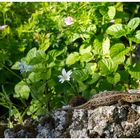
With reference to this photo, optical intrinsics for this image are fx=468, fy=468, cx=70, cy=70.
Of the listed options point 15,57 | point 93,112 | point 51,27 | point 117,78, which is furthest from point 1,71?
point 93,112

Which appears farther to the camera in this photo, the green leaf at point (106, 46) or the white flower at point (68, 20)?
the white flower at point (68, 20)

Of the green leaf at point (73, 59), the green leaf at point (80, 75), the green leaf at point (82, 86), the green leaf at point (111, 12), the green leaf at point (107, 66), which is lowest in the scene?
the green leaf at point (82, 86)

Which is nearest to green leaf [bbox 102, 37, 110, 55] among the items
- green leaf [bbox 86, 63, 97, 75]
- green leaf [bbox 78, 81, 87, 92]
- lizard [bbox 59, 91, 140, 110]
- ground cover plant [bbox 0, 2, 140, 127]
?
ground cover plant [bbox 0, 2, 140, 127]

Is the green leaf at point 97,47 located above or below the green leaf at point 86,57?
above

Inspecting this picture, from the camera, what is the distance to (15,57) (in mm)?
3143

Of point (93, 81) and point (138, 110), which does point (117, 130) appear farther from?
point (93, 81)

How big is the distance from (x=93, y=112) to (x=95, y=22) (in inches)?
38.7

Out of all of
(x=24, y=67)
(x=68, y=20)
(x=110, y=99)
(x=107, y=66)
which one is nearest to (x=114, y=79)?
(x=107, y=66)

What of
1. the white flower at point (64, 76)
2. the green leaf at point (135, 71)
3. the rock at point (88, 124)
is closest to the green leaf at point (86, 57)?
the white flower at point (64, 76)

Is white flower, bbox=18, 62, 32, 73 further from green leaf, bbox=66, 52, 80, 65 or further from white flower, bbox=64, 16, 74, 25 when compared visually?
white flower, bbox=64, 16, 74, 25

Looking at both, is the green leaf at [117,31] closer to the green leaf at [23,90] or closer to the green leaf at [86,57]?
the green leaf at [86,57]

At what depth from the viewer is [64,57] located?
2.97m

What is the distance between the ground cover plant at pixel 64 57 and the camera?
2.52 m

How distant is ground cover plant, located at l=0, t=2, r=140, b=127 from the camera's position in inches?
99.3
